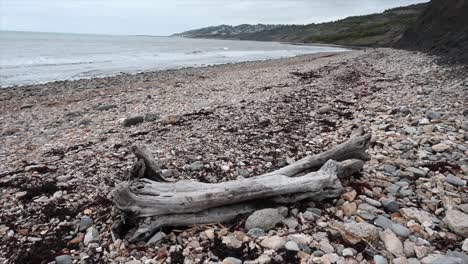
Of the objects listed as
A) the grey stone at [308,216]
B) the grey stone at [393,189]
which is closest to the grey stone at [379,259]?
the grey stone at [308,216]

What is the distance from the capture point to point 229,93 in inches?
525

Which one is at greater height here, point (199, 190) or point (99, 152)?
point (199, 190)

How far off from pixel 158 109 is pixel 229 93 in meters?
3.63

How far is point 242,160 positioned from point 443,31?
99.7 ft

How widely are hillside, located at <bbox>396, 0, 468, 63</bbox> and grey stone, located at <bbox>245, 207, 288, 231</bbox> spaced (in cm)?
1584

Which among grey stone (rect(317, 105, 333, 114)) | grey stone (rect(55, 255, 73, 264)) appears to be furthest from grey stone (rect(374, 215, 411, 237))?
grey stone (rect(317, 105, 333, 114))

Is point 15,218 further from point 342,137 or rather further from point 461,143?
point 461,143

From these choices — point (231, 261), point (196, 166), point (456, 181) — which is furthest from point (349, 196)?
point (196, 166)

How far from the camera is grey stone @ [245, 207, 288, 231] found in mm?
3572

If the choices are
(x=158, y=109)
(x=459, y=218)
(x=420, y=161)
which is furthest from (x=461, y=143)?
(x=158, y=109)

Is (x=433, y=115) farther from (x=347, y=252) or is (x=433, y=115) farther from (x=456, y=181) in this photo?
(x=347, y=252)

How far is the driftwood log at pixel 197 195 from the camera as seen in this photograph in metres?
3.52

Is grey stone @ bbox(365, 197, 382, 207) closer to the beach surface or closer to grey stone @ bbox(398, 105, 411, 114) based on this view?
the beach surface

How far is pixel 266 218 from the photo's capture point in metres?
3.62
